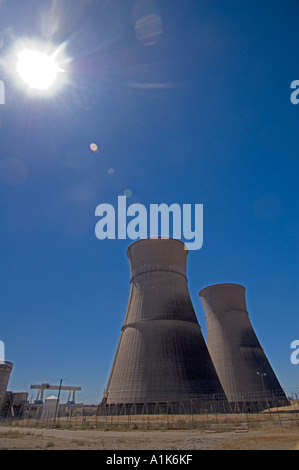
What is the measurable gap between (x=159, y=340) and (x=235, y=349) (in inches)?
528

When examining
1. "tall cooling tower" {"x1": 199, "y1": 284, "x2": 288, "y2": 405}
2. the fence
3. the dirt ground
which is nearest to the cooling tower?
the fence

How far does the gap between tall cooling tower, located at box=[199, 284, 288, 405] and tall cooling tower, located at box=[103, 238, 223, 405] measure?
8.65 m

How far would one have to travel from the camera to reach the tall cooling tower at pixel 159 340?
Result: 824 inches

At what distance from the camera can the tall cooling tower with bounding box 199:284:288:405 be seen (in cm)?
3019

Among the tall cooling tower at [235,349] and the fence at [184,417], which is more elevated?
the tall cooling tower at [235,349]

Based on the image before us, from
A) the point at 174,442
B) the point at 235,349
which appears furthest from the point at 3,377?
the point at 174,442

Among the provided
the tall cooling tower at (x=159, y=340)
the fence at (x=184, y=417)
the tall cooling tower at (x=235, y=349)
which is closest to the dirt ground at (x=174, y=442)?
the fence at (x=184, y=417)

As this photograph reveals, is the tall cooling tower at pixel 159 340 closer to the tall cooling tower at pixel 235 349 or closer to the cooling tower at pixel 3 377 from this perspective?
the tall cooling tower at pixel 235 349

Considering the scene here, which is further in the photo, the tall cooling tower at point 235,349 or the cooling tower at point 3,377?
the cooling tower at point 3,377

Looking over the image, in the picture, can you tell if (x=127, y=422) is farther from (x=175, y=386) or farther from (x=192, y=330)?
(x=192, y=330)

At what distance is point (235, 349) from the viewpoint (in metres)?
31.8

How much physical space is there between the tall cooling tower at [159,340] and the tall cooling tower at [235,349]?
865cm

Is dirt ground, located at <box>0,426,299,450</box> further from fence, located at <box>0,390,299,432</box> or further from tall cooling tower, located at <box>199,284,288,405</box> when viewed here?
tall cooling tower, located at <box>199,284,288,405</box>
